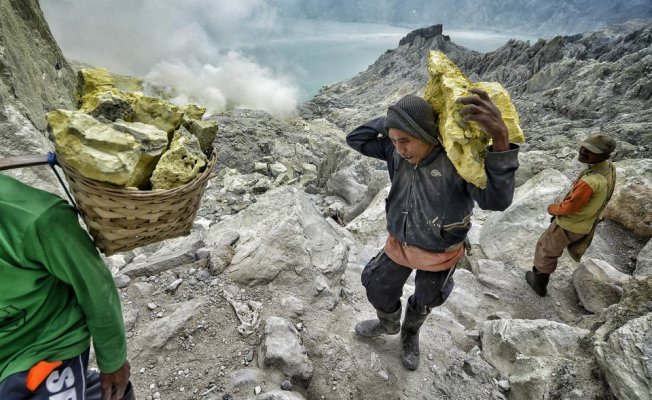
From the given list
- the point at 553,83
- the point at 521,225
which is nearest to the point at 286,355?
the point at 521,225

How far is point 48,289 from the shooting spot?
4.33 feet

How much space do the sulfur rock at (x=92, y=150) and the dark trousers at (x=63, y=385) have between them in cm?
83

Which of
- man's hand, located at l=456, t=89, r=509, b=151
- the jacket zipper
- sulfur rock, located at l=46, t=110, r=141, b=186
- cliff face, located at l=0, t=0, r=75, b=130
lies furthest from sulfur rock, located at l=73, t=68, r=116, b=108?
cliff face, located at l=0, t=0, r=75, b=130

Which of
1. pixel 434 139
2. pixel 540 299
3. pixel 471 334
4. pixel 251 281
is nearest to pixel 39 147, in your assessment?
pixel 251 281

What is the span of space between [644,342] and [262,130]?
69.6 feet

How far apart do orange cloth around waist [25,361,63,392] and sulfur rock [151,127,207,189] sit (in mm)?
800

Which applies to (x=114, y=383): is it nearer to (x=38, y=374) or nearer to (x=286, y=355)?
(x=38, y=374)

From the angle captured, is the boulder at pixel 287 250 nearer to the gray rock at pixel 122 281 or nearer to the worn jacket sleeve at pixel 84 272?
the gray rock at pixel 122 281

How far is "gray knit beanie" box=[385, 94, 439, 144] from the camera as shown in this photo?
6.96 ft

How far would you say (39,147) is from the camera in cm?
309

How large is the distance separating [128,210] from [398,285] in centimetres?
214

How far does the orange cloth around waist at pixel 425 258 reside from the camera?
8.15ft

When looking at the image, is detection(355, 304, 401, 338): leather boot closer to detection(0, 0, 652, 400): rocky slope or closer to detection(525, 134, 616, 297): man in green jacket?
detection(0, 0, 652, 400): rocky slope

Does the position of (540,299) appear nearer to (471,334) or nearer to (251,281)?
(471,334)
